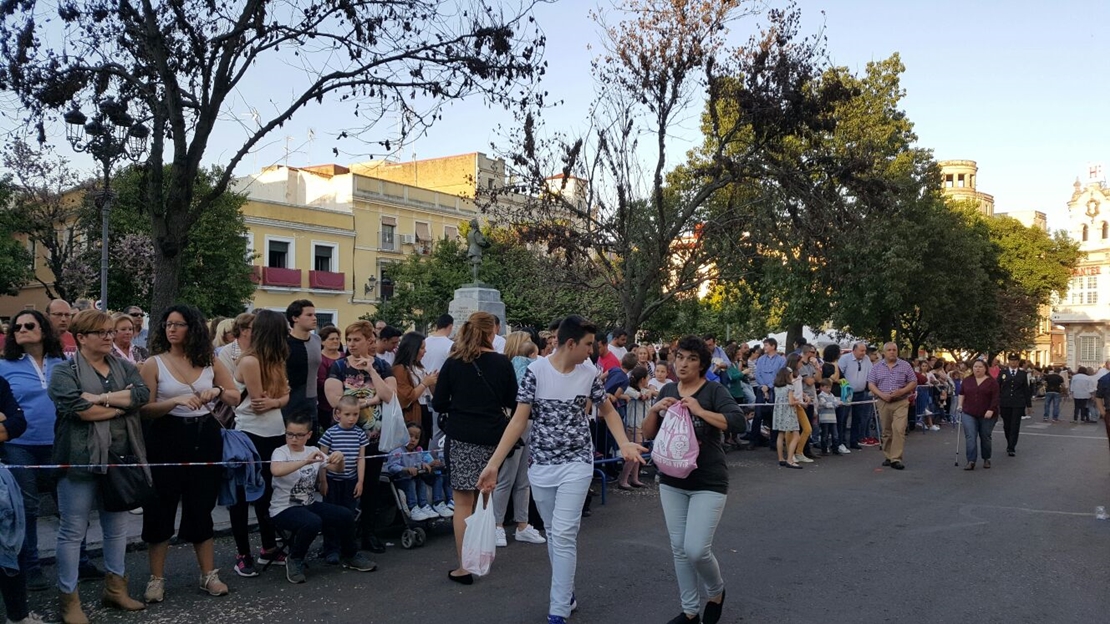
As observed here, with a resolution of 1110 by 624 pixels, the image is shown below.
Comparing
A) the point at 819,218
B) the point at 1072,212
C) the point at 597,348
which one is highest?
the point at 1072,212

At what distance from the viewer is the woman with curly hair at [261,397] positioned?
6.37m

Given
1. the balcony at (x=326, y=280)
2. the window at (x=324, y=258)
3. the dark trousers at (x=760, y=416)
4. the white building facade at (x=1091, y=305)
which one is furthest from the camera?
the white building facade at (x=1091, y=305)

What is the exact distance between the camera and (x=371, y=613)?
557 centimetres

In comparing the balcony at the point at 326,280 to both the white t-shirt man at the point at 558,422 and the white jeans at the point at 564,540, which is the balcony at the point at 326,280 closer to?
the white t-shirt man at the point at 558,422

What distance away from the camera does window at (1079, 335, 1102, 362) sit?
82125 mm

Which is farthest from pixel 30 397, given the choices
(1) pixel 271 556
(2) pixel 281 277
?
(2) pixel 281 277

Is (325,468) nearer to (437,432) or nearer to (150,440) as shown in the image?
(150,440)

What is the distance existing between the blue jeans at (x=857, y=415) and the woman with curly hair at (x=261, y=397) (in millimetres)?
11900

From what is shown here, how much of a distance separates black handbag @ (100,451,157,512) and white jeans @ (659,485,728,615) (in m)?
3.27

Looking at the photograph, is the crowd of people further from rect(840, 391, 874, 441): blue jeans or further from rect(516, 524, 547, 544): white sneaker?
rect(840, 391, 874, 441): blue jeans

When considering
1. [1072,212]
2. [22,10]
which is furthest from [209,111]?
[1072,212]

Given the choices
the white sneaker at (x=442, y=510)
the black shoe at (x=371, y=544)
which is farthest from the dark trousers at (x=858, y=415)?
the black shoe at (x=371, y=544)

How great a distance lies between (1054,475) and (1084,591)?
7.39 m

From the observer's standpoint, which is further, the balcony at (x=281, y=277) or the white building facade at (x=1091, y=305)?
the white building facade at (x=1091, y=305)
